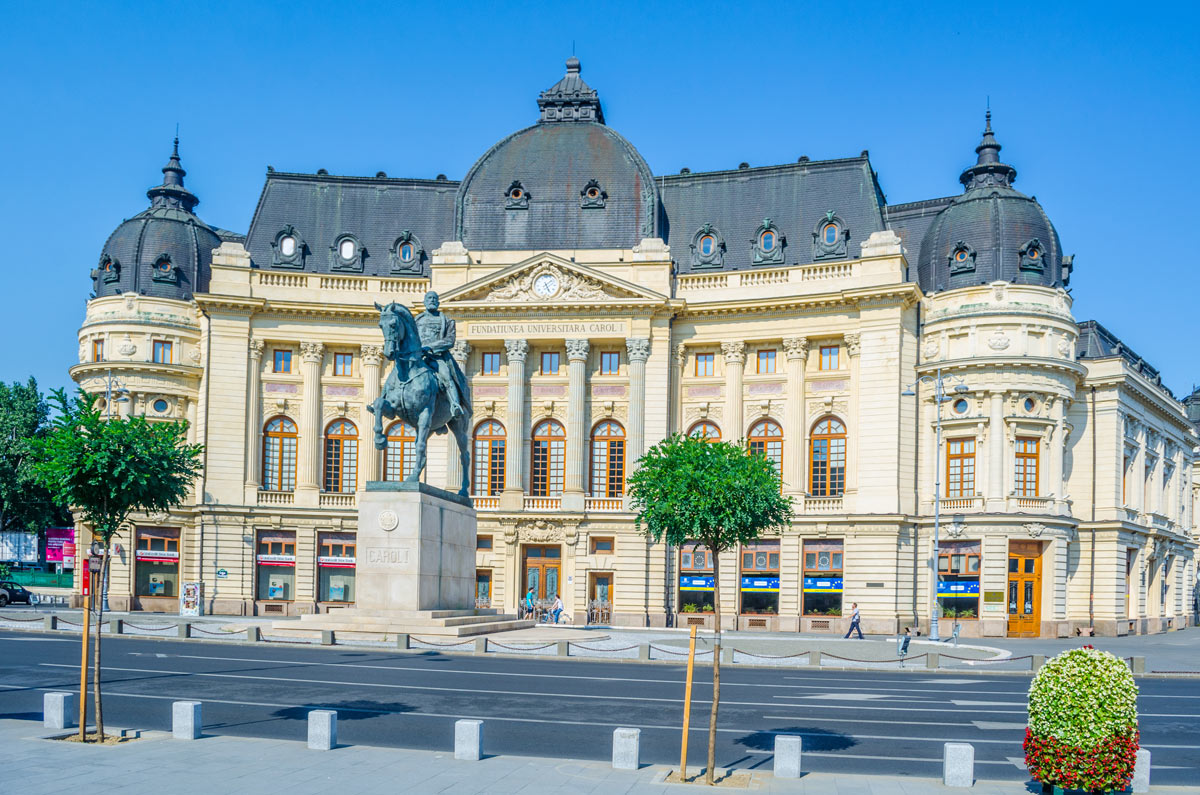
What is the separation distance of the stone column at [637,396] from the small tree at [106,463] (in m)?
22.5

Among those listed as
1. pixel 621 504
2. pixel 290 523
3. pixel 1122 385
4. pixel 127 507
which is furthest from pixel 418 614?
pixel 1122 385

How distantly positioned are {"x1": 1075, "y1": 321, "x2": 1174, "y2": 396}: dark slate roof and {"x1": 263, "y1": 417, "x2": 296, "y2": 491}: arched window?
148ft

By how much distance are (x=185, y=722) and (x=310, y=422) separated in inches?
1952

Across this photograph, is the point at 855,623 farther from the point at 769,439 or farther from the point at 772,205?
the point at 772,205

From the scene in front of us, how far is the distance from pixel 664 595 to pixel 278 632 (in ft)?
87.1

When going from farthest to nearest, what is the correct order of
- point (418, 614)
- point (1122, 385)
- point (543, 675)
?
point (1122, 385) < point (418, 614) < point (543, 675)

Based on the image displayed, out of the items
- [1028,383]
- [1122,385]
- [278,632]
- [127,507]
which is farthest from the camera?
[1122,385]

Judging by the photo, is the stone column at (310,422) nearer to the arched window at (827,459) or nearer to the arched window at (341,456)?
the arched window at (341,456)

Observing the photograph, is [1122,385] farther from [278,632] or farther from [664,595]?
[278,632]

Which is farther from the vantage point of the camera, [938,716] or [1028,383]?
[1028,383]

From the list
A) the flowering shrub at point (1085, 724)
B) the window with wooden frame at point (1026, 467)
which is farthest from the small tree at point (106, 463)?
the window with wooden frame at point (1026, 467)

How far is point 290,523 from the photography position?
2623 inches

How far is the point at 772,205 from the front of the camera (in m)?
67.3

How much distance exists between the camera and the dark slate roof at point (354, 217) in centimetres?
6975
